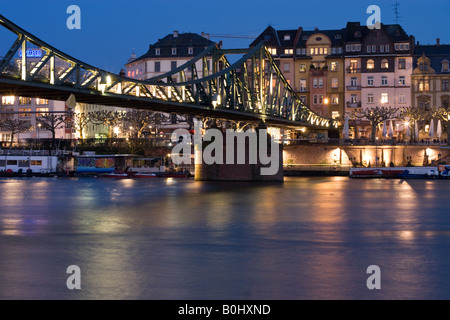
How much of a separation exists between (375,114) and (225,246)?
75781mm

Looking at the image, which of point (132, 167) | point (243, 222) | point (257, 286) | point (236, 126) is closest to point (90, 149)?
point (132, 167)

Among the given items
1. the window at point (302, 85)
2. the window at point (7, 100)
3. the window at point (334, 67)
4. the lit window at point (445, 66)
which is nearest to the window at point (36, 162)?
the window at point (7, 100)

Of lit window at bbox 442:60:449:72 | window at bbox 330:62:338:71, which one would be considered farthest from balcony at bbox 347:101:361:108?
lit window at bbox 442:60:449:72

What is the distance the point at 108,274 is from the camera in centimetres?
2506

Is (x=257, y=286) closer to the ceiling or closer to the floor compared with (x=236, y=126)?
closer to the floor

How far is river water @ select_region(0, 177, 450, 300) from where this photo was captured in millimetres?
23141

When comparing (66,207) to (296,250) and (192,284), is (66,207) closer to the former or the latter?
(296,250)

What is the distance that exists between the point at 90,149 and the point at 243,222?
67.3m

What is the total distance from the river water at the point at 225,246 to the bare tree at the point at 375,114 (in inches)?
1789

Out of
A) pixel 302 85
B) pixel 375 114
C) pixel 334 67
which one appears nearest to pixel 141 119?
pixel 302 85

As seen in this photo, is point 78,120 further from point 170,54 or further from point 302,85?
point 302,85

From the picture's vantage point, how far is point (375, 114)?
342 ft

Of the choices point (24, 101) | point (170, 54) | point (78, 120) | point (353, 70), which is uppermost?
point (170, 54)

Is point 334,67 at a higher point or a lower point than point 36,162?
higher
